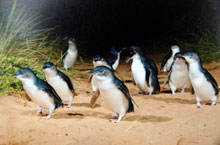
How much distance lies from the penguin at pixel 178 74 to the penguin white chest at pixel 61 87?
5.46ft

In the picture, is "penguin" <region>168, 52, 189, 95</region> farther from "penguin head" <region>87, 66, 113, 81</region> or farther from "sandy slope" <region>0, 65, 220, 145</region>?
"penguin head" <region>87, 66, 113, 81</region>

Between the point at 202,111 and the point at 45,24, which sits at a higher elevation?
the point at 45,24

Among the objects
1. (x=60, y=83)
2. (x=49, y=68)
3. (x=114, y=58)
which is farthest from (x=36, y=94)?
(x=114, y=58)

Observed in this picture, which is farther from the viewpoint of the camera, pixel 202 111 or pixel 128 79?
pixel 128 79

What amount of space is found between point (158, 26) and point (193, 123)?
7480 mm

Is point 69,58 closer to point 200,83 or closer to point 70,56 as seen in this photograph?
point 70,56

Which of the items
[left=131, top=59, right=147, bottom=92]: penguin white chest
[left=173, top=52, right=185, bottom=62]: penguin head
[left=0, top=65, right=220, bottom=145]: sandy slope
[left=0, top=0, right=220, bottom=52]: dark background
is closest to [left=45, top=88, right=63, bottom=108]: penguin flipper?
[left=0, top=65, right=220, bottom=145]: sandy slope

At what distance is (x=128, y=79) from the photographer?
661 cm

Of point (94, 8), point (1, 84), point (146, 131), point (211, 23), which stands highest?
point (94, 8)

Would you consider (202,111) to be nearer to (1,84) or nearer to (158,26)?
(1,84)

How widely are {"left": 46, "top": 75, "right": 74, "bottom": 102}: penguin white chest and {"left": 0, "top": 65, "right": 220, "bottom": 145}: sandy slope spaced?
151mm

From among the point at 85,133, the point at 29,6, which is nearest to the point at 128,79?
the point at 29,6

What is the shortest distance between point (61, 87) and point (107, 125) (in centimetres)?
94

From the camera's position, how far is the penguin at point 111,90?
354 centimetres
